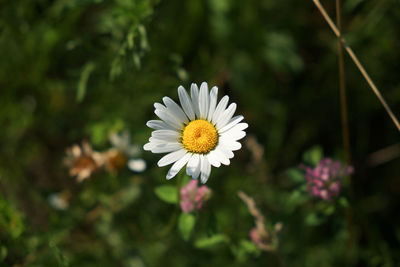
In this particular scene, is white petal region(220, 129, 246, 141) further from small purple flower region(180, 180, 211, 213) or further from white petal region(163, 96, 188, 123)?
small purple flower region(180, 180, 211, 213)

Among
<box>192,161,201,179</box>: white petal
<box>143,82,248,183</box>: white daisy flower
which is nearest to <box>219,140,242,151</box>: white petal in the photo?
<box>143,82,248,183</box>: white daisy flower

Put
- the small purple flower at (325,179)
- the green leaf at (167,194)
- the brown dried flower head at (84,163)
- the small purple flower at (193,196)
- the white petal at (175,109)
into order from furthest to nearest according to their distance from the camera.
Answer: the brown dried flower head at (84,163) < the green leaf at (167,194) < the small purple flower at (325,179) < the small purple flower at (193,196) < the white petal at (175,109)

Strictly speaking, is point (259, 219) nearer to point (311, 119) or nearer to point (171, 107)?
point (171, 107)

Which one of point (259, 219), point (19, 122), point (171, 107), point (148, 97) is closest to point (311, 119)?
point (148, 97)

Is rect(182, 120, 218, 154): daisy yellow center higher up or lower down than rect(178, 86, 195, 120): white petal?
lower down

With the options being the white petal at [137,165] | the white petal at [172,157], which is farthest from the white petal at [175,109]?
the white petal at [137,165]

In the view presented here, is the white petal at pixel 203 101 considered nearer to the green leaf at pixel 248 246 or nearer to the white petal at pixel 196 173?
the white petal at pixel 196 173
